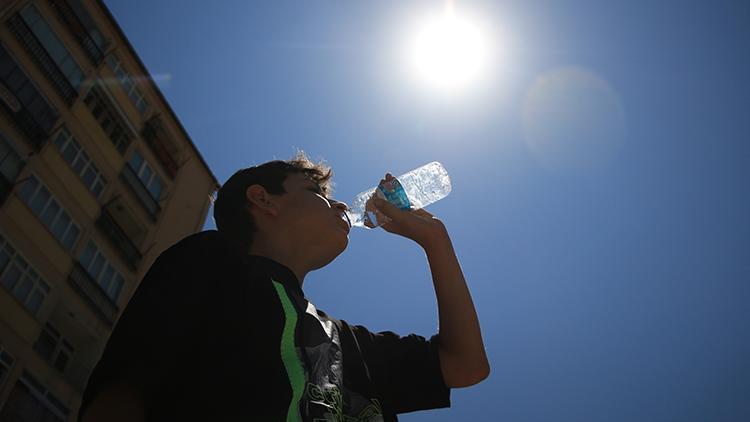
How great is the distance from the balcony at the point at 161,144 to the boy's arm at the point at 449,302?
20.2m

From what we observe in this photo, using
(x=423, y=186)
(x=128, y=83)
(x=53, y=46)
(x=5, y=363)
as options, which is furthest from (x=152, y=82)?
(x=423, y=186)

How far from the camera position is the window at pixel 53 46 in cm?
1655

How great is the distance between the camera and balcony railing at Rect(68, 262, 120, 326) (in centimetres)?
1614

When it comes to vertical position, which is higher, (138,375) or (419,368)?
(419,368)

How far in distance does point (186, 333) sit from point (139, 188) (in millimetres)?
19732

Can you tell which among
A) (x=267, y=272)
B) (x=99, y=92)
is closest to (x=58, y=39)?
(x=99, y=92)

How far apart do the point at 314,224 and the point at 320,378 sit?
1152 millimetres

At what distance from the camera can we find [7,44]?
51.0ft

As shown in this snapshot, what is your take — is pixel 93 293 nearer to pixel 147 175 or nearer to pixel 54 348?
pixel 54 348

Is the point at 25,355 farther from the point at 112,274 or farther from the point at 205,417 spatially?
the point at 205,417

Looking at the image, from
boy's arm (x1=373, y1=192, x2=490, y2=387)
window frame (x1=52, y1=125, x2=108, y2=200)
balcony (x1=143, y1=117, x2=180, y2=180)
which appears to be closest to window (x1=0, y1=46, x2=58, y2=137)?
window frame (x1=52, y1=125, x2=108, y2=200)

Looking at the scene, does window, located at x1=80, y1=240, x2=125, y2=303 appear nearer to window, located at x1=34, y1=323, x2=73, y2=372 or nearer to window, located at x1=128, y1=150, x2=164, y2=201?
window, located at x1=34, y1=323, x2=73, y2=372

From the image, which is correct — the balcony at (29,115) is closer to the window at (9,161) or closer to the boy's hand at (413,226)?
the window at (9,161)

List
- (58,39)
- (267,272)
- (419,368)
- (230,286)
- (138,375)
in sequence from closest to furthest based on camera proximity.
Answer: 1. (138,375)
2. (230,286)
3. (267,272)
4. (419,368)
5. (58,39)
